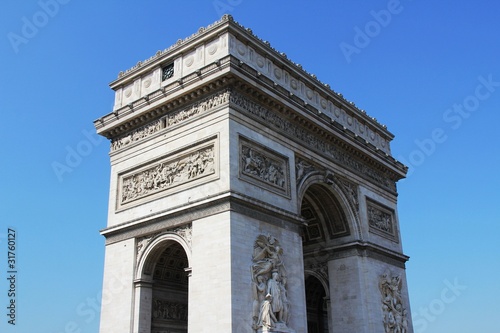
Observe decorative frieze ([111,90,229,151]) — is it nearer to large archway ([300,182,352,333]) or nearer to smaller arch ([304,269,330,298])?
large archway ([300,182,352,333])

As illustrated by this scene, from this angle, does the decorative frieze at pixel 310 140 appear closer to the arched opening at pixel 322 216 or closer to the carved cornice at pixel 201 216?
the arched opening at pixel 322 216

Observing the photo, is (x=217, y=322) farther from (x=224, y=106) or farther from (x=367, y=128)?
(x=367, y=128)

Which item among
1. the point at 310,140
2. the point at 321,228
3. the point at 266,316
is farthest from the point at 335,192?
the point at 266,316

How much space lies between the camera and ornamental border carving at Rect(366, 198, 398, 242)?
80.2 feet

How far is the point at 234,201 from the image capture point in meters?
17.0

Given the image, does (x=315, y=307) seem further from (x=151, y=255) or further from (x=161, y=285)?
(x=151, y=255)

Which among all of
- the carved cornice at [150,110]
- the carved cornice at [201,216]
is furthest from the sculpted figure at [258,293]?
the carved cornice at [150,110]

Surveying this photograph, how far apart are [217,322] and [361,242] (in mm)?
8954

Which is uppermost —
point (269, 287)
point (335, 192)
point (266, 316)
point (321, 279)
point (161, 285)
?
point (335, 192)

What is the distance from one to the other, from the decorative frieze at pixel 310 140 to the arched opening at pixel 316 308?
557 cm

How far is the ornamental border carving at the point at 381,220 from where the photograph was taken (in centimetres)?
2445

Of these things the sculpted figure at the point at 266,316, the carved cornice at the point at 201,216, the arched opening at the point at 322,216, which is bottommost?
the sculpted figure at the point at 266,316

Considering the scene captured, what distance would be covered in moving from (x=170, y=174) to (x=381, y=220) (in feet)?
35.8

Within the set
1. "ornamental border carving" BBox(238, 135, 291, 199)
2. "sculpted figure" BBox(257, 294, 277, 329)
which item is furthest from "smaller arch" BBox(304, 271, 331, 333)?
"sculpted figure" BBox(257, 294, 277, 329)
